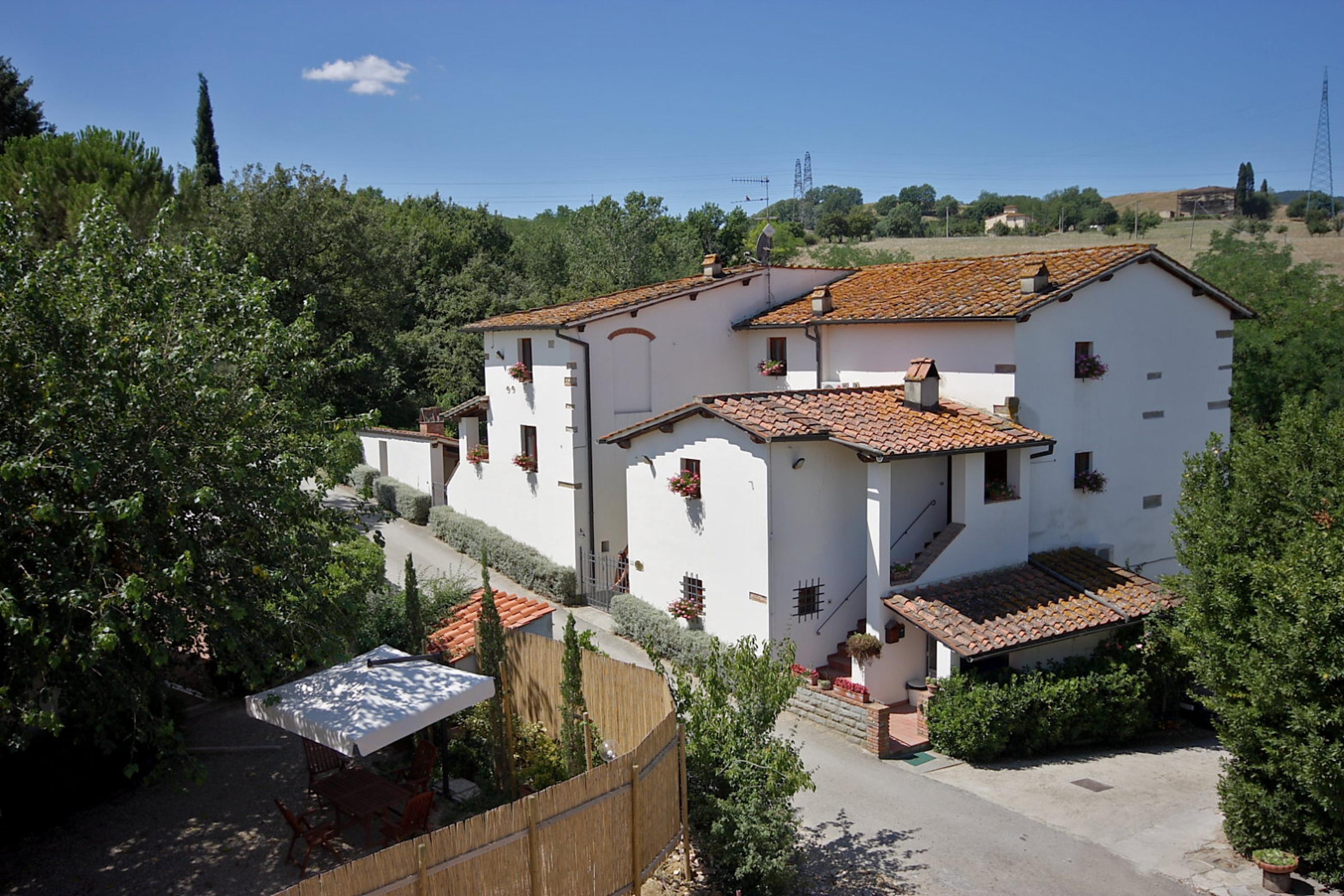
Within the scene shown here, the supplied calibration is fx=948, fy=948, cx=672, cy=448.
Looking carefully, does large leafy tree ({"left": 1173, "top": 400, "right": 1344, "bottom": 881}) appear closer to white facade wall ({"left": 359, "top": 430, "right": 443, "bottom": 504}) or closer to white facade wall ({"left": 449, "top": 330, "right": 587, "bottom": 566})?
white facade wall ({"left": 449, "top": 330, "right": 587, "bottom": 566})

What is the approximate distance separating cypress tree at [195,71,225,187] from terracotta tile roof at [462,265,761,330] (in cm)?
2755

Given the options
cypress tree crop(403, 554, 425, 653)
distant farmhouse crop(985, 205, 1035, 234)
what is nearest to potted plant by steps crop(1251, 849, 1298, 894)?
cypress tree crop(403, 554, 425, 653)

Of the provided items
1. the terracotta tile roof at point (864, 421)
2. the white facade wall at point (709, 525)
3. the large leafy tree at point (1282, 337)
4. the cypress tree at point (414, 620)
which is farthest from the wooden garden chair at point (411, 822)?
the large leafy tree at point (1282, 337)

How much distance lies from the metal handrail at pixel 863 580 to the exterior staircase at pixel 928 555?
50 cm

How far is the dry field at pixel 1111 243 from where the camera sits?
72125mm

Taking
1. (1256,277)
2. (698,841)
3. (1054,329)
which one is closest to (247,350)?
(698,841)

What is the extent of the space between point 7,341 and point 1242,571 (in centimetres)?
1606

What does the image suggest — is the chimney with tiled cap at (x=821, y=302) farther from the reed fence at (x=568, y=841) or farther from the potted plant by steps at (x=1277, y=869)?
the potted plant by steps at (x=1277, y=869)

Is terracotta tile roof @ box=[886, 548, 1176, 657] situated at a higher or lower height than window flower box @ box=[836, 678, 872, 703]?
higher

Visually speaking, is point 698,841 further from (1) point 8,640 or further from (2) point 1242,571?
(2) point 1242,571

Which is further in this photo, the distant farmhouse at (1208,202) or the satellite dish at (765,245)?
the distant farmhouse at (1208,202)

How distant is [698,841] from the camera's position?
33.9 ft

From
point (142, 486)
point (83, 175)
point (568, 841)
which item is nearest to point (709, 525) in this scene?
point (568, 841)

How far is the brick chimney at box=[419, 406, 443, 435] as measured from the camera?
1270 inches
